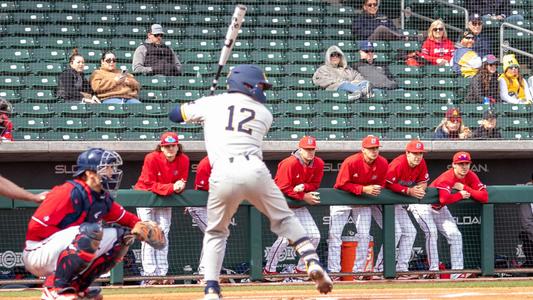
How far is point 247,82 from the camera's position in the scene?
23.0 feet

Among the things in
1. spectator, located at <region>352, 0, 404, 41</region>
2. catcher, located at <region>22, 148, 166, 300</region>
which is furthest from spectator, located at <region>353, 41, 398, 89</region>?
catcher, located at <region>22, 148, 166, 300</region>

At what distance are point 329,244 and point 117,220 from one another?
10.9ft

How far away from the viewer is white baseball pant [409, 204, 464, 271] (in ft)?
33.4

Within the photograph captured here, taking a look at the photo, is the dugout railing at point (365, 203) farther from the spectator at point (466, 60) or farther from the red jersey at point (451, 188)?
the spectator at point (466, 60)

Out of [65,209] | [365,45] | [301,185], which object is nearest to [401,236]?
[301,185]

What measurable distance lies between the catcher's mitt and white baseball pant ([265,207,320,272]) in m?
2.87

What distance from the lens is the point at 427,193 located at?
9977 mm

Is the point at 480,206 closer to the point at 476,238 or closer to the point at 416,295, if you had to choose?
the point at 476,238

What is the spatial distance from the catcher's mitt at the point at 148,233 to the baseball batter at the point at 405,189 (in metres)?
3.35

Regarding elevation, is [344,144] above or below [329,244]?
above

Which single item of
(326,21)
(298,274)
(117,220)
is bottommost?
(298,274)

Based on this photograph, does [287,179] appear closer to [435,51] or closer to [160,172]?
[160,172]

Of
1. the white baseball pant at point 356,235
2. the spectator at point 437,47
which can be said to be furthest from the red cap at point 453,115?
the white baseball pant at point 356,235

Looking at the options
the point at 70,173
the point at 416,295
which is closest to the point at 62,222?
the point at 416,295
